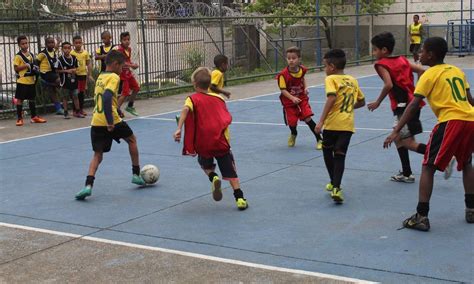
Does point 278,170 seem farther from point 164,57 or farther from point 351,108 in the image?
point 164,57

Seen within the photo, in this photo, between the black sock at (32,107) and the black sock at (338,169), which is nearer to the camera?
the black sock at (338,169)

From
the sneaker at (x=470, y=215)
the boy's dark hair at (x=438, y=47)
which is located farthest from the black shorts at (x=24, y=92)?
the sneaker at (x=470, y=215)

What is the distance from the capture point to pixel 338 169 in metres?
7.68

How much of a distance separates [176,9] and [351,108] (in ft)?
53.5

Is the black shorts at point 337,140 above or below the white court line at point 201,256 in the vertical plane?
above

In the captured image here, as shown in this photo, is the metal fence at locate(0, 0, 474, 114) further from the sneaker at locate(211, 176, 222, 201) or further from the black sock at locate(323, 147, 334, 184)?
the black sock at locate(323, 147, 334, 184)

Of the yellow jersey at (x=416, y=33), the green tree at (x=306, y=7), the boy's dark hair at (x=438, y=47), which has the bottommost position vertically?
the boy's dark hair at (x=438, y=47)

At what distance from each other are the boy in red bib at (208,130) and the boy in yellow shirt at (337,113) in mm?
980

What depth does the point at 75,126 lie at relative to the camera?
14.3m

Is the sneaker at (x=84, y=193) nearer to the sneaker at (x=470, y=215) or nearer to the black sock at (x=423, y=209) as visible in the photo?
the black sock at (x=423, y=209)

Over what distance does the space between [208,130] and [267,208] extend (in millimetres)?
1002

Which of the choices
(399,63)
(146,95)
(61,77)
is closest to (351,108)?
(399,63)

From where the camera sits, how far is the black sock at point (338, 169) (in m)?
7.62

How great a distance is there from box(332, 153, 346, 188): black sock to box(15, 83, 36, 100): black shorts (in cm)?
866
